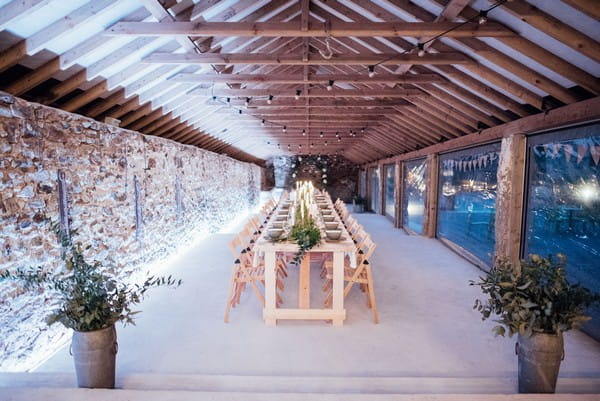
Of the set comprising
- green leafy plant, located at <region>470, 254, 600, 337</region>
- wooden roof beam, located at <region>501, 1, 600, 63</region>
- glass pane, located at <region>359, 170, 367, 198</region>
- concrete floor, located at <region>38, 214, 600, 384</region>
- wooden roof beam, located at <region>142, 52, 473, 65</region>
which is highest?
wooden roof beam, located at <region>142, 52, 473, 65</region>

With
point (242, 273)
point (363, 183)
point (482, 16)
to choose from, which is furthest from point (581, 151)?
point (363, 183)

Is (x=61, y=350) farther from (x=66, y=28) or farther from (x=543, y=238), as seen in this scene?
(x=543, y=238)

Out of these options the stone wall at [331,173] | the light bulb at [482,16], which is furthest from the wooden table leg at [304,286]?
the stone wall at [331,173]

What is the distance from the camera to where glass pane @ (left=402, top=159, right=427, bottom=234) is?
8.09m

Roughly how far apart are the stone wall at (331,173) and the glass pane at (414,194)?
7.90 meters

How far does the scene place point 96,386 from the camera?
2090 millimetres

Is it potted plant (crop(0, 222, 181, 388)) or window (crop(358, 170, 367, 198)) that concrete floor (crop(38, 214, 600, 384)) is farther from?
window (crop(358, 170, 367, 198))

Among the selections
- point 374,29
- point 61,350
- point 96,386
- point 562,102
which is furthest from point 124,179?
point 562,102

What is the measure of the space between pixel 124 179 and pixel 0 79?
5.62 ft

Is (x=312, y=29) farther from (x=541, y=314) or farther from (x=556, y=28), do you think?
(x=541, y=314)

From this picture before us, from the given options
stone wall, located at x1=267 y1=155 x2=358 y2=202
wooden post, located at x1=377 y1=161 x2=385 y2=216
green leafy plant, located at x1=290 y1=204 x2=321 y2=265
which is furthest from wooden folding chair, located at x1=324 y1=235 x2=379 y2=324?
stone wall, located at x1=267 y1=155 x2=358 y2=202

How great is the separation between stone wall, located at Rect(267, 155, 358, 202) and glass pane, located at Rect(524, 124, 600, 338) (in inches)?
522

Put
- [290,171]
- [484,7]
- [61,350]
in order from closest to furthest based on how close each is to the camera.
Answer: [484,7], [61,350], [290,171]

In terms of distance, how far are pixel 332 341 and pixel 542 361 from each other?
1566 millimetres
